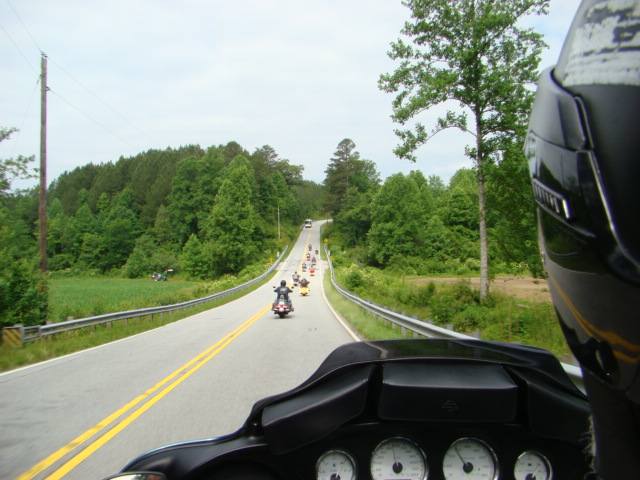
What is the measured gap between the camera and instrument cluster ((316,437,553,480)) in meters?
1.87

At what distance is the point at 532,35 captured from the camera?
843 inches

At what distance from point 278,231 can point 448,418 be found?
369 ft

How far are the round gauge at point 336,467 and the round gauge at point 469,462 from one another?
358 mm

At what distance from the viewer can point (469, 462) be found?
1.88 m

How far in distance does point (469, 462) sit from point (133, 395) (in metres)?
6.73

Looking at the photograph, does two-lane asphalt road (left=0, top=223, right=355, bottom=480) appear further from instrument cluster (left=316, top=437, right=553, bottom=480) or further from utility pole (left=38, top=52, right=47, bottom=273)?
utility pole (left=38, top=52, right=47, bottom=273)

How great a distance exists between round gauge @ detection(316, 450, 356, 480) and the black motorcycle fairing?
0.09 ft

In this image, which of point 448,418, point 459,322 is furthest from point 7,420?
point 459,322

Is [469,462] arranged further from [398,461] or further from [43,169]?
[43,169]

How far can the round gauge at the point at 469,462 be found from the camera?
6.15ft

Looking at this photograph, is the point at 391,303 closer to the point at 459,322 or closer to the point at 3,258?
the point at 459,322

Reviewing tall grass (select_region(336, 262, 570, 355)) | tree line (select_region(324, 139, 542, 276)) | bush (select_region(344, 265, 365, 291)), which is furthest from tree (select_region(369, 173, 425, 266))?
tall grass (select_region(336, 262, 570, 355))

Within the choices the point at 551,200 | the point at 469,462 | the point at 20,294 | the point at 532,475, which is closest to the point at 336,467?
the point at 469,462

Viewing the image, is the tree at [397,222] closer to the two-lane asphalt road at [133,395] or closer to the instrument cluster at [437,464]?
the two-lane asphalt road at [133,395]
